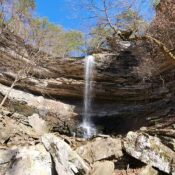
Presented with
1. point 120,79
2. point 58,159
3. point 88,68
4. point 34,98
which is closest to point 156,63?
point 120,79

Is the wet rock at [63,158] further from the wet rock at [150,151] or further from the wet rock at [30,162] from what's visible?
the wet rock at [150,151]

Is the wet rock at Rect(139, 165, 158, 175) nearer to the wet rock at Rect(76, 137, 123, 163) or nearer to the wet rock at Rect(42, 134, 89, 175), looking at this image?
the wet rock at Rect(76, 137, 123, 163)

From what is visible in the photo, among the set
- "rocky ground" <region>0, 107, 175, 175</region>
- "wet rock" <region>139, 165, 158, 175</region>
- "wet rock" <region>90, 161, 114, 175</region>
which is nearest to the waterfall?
"rocky ground" <region>0, 107, 175, 175</region>

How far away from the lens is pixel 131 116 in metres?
20.2

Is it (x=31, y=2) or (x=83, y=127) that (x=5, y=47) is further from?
(x=83, y=127)

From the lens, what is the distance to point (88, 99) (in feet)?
70.9

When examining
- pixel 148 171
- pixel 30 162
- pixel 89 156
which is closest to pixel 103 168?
pixel 89 156

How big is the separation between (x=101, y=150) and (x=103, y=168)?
42.0 inches

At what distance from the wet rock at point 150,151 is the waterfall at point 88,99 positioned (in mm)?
8601

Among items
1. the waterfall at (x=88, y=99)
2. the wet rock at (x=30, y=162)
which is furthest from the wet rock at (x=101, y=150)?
the waterfall at (x=88, y=99)

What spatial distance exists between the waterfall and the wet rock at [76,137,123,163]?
8.21m

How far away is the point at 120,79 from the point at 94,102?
252 cm

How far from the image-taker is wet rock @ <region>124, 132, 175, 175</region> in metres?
11.4

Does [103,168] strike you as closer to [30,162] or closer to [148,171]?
[148,171]
